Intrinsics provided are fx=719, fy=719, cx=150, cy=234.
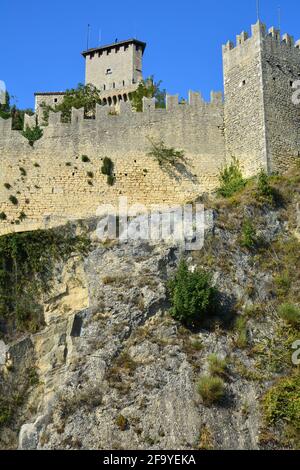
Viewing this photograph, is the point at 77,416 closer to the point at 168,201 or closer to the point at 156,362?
Result: the point at 156,362

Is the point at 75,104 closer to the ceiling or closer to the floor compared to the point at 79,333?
closer to the ceiling

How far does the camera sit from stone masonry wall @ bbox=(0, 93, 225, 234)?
26.9m

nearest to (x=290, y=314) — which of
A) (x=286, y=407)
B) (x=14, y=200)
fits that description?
(x=286, y=407)

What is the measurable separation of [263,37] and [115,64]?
24106 mm

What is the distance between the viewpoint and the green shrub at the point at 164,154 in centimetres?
2766

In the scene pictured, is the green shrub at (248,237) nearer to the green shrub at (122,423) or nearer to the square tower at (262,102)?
the square tower at (262,102)

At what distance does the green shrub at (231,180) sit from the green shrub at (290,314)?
640 centimetres

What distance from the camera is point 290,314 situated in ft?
68.6

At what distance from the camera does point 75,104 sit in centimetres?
3628

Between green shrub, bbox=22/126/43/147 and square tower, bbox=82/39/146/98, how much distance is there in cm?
2256
